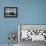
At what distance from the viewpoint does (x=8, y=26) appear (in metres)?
4.59

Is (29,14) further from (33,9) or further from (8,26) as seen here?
(8,26)

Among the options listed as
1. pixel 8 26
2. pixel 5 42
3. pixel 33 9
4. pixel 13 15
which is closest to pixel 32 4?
pixel 33 9

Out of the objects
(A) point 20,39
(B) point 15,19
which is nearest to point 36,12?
(B) point 15,19

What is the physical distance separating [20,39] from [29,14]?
0.90 m

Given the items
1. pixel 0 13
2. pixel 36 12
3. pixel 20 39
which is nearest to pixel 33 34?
pixel 20 39

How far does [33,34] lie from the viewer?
14.6ft

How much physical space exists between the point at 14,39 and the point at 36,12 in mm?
1179

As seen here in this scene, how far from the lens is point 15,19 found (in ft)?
15.1

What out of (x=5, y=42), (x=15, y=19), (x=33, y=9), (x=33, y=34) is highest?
(x=33, y=9)

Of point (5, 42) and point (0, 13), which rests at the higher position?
point (0, 13)

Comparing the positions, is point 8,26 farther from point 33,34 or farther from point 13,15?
point 33,34

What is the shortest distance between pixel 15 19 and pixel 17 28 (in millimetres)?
316

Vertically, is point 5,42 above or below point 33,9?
below

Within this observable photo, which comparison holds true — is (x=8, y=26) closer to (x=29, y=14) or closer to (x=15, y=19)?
(x=15, y=19)
